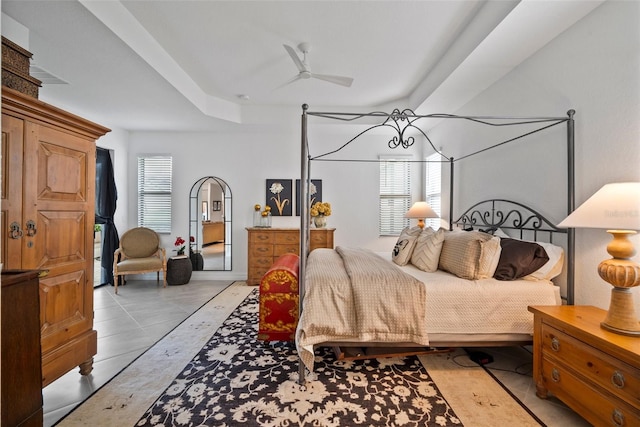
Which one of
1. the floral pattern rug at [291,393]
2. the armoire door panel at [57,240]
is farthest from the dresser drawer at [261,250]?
the armoire door panel at [57,240]

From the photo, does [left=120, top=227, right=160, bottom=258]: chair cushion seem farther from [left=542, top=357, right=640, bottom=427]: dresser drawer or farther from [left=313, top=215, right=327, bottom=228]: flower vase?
[left=542, top=357, right=640, bottom=427]: dresser drawer

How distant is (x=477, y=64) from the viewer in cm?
288

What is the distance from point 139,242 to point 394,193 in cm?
442

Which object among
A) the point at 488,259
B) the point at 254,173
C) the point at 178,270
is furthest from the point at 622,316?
the point at 178,270

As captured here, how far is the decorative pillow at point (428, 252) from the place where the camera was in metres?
2.65

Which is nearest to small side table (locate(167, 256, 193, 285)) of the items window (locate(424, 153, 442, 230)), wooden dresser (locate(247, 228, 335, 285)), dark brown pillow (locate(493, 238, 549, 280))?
wooden dresser (locate(247, 228, 335, 285))

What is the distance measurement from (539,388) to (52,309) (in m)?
3.22

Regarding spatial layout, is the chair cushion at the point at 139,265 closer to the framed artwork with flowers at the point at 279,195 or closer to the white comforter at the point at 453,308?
the framed artwork with flowers at the point at 279,195

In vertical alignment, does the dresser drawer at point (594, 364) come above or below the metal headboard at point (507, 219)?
below

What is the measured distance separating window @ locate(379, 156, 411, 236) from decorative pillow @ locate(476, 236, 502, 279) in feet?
10.0

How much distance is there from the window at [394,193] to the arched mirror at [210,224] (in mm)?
2799

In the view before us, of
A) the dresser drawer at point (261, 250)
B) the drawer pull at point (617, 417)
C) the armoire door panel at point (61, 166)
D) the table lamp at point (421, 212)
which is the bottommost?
the drawer pull at point (617, 417)

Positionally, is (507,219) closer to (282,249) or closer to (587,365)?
(587,365)

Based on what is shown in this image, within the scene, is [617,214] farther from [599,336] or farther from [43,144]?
[43,144]
